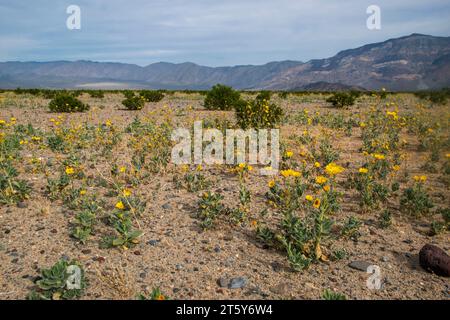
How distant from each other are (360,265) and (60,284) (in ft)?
9.22

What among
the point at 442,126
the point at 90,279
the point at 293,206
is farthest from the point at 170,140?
the point at 442,126

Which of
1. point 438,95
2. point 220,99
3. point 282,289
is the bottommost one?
point 282,289

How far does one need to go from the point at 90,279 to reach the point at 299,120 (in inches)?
342

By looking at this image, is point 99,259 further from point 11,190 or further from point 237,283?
point 11,190

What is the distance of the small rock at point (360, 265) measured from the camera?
11.2ft

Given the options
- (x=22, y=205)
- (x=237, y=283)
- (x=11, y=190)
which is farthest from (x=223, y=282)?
(x=11, y=190)

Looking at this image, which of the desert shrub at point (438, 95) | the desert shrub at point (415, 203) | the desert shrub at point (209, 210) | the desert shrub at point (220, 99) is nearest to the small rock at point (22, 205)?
the desert shrub at point (209, 210)

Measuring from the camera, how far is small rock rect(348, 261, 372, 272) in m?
3.42

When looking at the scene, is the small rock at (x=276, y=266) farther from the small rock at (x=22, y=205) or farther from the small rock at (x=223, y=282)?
the small rock at (x=22, y=205)

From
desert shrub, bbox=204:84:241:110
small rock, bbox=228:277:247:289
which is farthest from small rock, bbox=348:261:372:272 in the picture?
desert shrub, bbox=204:84:241:110

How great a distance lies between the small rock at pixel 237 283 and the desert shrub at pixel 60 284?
1.32m

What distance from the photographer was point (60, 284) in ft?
9.79

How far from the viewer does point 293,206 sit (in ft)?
14.0
